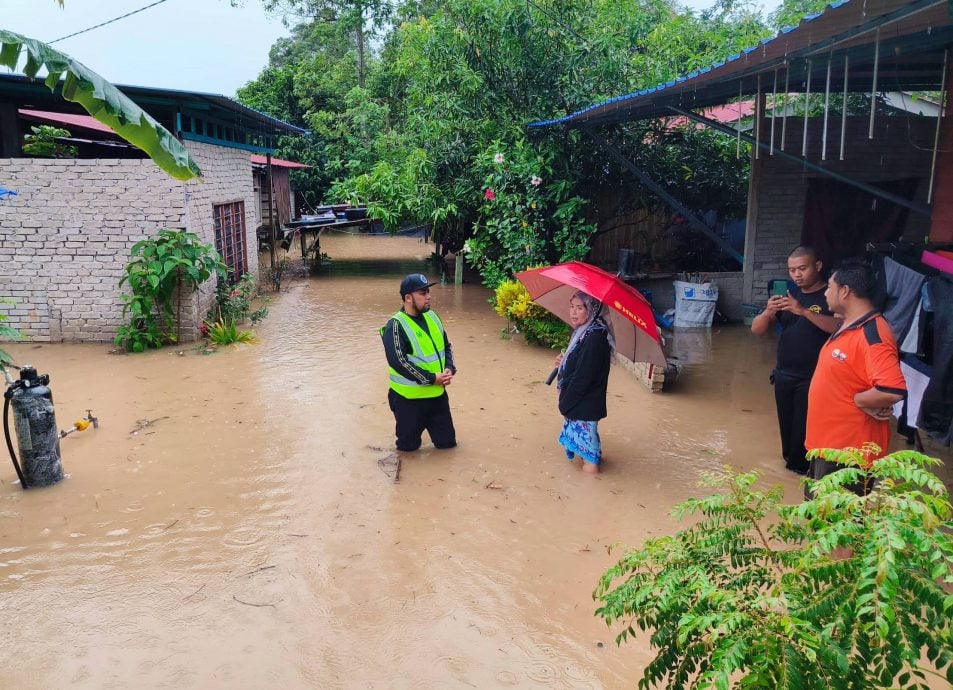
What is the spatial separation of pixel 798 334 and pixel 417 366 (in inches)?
114

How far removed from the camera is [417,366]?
20.3 ft

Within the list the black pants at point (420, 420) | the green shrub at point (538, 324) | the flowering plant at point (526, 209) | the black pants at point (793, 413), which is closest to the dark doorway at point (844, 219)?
the flowering plant at point (526, 209)

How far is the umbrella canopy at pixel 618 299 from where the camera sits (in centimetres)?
558

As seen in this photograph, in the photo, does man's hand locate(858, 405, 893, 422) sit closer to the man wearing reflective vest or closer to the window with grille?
the man wearing reflective vest

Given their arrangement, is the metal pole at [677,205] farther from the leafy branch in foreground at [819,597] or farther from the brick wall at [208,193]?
the leafy branch in foreground at [819,597]

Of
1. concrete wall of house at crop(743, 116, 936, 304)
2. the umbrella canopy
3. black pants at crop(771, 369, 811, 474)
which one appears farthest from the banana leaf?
concrete wall of house at crop(743, 116, 936, 304)

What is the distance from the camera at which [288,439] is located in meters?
7.00

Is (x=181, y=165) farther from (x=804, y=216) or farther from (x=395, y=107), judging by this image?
(x=395, y=107)

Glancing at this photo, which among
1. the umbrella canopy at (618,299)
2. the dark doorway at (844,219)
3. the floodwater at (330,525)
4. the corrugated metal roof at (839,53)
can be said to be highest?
the corrugated metal roof at (839,53)

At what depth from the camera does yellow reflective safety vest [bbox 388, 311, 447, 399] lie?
6.15m

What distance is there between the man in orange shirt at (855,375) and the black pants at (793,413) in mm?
1162

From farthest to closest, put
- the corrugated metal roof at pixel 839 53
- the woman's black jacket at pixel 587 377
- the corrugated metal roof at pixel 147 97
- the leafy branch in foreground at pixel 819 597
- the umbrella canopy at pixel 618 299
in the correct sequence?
the corrugated metal roof at pixel 147 97
the woman's black jacket at pixel 587 377
the umbrella canopy at pixel 618 299
the corrugated metal roof at pixel 839 53
the leafy branch in foreground at pixel 819 597

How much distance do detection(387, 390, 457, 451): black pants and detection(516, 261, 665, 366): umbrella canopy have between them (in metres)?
1.31

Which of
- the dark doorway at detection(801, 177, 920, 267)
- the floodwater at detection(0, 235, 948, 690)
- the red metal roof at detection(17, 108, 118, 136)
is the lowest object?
the floodwater at detection(0, 235, 948, 690)
